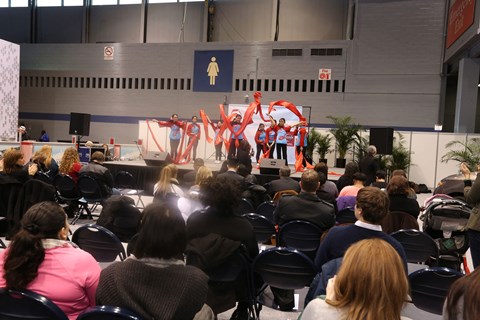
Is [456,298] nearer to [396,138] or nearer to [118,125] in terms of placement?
[396,138]

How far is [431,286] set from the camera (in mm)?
2736

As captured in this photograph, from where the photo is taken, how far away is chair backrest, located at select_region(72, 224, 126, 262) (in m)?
3.31

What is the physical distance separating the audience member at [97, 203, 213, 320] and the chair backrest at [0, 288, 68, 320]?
0.19 m

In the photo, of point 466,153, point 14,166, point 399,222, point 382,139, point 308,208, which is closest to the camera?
point 308,208

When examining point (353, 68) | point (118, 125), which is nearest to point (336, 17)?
point (353, 68)

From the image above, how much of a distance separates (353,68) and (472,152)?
565 cm

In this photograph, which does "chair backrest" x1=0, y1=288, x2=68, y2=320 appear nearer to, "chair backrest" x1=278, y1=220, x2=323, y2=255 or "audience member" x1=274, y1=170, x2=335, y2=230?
"chair backrest" x1=278, y1=220, x2=323, y2=255

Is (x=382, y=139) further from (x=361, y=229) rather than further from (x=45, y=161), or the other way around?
(x=361, y=229)

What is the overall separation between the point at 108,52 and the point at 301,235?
17867 millimetres

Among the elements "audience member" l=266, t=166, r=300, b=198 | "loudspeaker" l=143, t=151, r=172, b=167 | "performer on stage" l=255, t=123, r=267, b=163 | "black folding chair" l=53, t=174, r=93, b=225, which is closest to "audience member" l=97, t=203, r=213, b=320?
"audience member" l=266, t=166, r=300, b=198

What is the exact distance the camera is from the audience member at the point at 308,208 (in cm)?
401

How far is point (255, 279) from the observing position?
328cm

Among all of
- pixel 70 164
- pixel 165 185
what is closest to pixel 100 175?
pixel 70 164

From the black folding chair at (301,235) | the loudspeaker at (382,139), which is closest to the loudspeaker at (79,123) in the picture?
the loudspeaker at (382,139)
